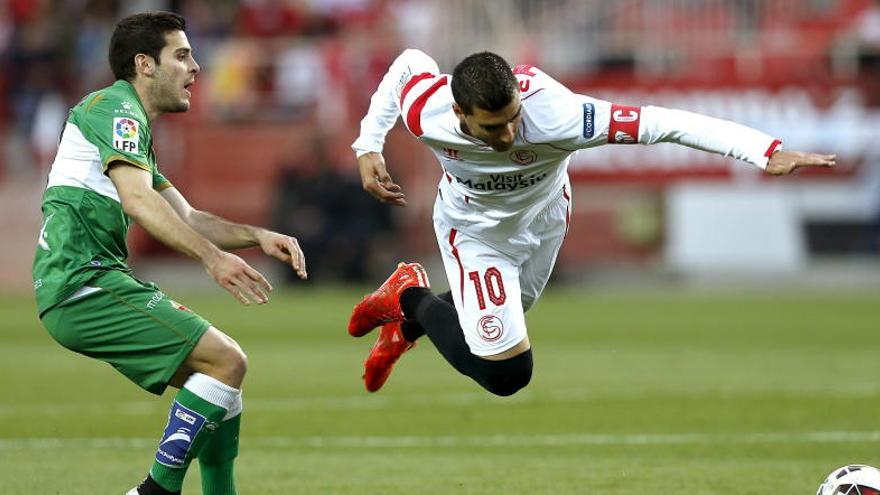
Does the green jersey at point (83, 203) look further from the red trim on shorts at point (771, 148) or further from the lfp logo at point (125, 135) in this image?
the red trim on shorts at point (771, 148)

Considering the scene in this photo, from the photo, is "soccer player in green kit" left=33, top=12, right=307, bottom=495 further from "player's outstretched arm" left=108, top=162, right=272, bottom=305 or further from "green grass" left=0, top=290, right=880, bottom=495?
"green grass" left=0, top=290, right=880, bottom=495

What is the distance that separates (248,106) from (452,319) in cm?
1865

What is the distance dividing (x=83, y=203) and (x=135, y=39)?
0.83 metres

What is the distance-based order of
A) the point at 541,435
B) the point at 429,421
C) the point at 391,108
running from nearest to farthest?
the point at 391,108
the point at 541,435
the point at 429,421

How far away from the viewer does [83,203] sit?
7078 mm

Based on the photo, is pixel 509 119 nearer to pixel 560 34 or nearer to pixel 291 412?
pixel 291 412

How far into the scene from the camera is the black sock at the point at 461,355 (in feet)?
27.9

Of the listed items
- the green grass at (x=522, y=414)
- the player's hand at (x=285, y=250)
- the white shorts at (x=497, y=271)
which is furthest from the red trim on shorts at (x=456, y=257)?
the player's hand at (x=285, y=250)

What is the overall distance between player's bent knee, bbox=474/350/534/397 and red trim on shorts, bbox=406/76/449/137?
1335 mm

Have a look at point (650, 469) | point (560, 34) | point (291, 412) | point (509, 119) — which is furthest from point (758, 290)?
point (509, 119)

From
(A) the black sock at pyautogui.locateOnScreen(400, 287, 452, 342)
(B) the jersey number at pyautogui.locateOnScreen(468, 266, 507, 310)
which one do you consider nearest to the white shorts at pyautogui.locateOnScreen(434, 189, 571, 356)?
(B) the jersey number at pyautogui.locateOnScreen(468, 266, 507, 310)

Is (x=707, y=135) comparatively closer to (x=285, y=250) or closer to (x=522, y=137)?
(x=522, y=137)

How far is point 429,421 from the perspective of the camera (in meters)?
11.6

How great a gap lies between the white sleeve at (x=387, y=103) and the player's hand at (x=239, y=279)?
2057 millimetres
